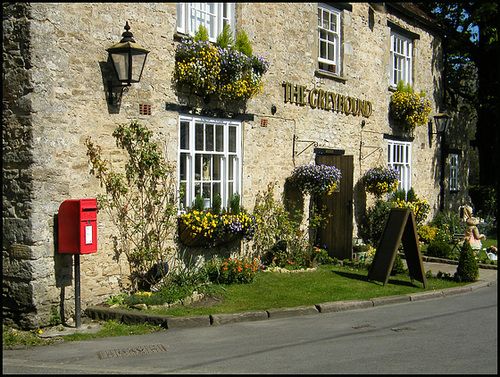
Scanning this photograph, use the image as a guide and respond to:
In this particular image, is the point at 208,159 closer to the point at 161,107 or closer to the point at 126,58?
the point at 161,107

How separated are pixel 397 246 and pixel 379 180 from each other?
14.1ft

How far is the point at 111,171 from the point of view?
27.1ft

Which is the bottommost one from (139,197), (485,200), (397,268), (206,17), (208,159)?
(397,268)

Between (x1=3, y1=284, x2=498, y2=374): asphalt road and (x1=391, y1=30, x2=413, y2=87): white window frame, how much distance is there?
387 inches

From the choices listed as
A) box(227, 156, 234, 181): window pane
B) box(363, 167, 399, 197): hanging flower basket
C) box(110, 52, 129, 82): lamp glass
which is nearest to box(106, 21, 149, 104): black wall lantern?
box(110, 52, 129, 82): lamp glass

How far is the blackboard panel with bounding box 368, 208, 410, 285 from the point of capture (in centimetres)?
993

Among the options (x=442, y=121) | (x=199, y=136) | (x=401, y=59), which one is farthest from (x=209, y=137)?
(x=442, y=121)

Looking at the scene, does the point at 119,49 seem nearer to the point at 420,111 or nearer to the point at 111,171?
the point at 111,171

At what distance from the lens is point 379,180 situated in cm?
1395

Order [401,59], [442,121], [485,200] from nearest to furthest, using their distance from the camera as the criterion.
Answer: [401,59]
[442,121]
[485,200]

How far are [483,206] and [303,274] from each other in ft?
40.1

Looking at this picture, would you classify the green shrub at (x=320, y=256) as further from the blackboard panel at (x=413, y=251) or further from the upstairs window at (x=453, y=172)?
the upstairs window at (x=453, y=172)

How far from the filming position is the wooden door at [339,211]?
40.7 ft

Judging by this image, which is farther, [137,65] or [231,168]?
[231,168]
